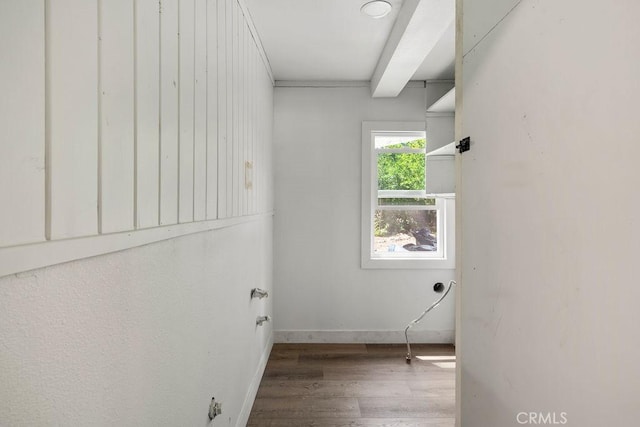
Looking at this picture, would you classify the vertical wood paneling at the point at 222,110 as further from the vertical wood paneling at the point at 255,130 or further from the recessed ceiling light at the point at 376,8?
the recessed ceiling light at the point at 376,8

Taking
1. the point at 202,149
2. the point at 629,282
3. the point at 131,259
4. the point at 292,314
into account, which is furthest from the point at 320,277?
the point at 629,282

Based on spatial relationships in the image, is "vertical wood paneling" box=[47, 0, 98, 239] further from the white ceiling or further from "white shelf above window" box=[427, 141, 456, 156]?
"white shelf above window" box=[427, 141, 456, 156]

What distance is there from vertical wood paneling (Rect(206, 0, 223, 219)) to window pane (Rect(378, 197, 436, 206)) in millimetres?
2109

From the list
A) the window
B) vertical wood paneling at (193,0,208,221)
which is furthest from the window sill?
vertical wood paneling at (193,0,208,221)

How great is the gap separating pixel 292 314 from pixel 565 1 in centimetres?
290

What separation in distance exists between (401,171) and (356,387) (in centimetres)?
197

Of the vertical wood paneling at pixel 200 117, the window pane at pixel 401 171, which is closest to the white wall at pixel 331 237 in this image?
the window pane at pixel 401 171

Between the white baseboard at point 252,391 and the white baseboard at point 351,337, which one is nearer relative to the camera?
the white baseboard at point 252,391

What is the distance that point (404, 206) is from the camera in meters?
3.13

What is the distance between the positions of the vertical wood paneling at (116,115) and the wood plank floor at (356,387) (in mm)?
1754

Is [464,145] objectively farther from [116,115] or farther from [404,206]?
[404,206]

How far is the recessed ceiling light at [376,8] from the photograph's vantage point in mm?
1799

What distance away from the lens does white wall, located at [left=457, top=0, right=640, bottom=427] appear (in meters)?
0.51

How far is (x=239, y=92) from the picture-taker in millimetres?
1704
